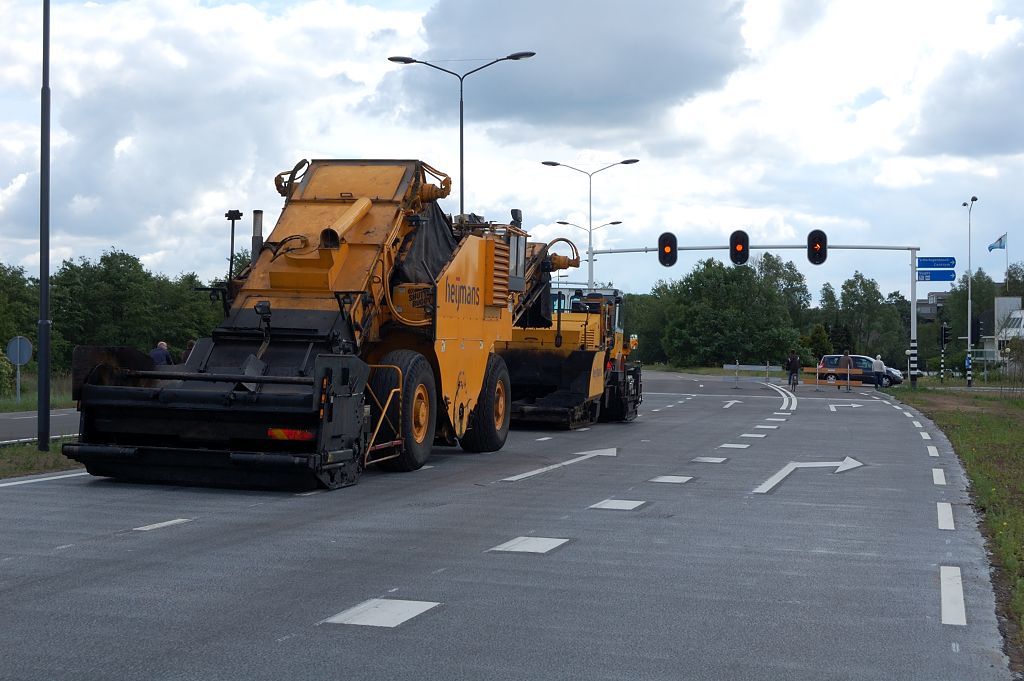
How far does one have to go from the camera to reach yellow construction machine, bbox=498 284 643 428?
23.7 meters

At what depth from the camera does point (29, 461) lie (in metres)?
15.0

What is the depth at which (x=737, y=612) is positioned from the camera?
23.9 feet

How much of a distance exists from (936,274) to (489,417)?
113ft

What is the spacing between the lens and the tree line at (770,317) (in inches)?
4552

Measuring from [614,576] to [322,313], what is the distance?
6.55 metres

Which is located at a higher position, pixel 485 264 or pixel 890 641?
pixel 485 264

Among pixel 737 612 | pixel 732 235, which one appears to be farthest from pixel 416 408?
pixel 732 235

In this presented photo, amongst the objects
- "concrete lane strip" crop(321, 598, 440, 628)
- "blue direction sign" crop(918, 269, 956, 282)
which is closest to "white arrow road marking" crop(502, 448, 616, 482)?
"concrete lane strip" crop(321, 598, 440, 628)

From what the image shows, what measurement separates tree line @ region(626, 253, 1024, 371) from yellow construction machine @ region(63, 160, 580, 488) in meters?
77.9

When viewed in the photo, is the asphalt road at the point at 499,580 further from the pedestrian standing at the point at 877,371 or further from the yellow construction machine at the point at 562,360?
the pedestrian standing at the point at 877,371

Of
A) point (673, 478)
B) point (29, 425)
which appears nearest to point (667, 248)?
point (29, 425)

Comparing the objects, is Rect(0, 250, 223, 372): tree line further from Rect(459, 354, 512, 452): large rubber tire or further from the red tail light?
the red tail light

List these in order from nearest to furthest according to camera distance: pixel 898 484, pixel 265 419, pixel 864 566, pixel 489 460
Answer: pixel 864 566 < pixel 265 419 < pixel 898 484 < pixel 489 460

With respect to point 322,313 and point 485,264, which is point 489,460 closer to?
point 485,264
